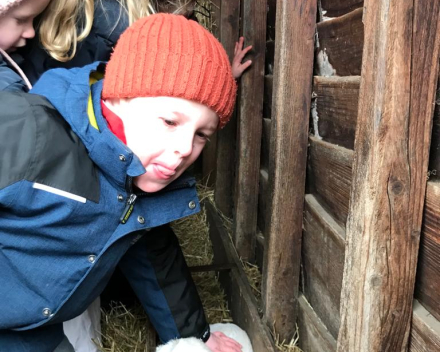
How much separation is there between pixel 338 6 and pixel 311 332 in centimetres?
100

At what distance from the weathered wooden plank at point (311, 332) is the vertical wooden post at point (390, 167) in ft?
1.65

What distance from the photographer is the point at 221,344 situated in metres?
1.85

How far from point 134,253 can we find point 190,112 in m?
0.70

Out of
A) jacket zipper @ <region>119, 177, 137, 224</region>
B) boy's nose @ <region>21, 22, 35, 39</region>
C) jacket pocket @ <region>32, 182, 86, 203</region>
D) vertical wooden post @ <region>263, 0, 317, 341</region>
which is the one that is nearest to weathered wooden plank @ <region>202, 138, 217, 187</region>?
vertical wooden post @ <region>263, 0, 317, 341</region>

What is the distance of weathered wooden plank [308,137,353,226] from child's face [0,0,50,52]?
100cm

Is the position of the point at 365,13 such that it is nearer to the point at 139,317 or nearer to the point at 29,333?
the point at 29,333

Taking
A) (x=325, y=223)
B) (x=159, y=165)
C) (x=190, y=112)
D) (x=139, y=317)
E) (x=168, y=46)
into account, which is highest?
(x=168, y=46)

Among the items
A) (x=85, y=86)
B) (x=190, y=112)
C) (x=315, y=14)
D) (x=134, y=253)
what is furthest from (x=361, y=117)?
(x=134, y=253)

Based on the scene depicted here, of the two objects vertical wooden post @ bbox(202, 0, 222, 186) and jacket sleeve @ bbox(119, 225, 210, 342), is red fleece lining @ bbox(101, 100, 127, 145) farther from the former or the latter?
vertical wooden post @ bbox(202, 0, 222, 186)

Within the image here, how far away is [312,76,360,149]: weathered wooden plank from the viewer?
1.27 metres

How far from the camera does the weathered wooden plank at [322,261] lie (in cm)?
141

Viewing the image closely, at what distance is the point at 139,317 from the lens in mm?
2242

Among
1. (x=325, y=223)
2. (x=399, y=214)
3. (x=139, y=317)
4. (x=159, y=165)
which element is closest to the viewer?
(x=399, y=214)

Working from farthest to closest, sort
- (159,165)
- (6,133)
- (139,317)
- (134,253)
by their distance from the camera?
(139,317) < (134,253) < (159,165) < (6,133)
